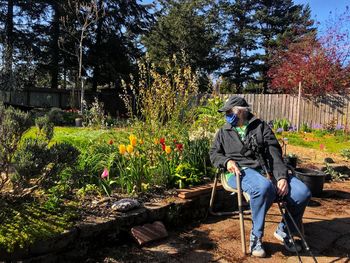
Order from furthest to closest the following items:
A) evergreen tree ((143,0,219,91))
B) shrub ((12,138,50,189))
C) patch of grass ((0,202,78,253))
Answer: evergreen tree ((143,0,219,91)) → patch of grass ((0,202,78,253)) → shrub ((12,138,50,189))

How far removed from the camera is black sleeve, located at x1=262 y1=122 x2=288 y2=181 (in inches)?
104

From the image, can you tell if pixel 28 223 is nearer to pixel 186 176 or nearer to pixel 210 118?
pixel 186 176

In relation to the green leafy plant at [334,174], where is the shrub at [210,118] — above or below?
above

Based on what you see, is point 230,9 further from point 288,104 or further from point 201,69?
point 288,104

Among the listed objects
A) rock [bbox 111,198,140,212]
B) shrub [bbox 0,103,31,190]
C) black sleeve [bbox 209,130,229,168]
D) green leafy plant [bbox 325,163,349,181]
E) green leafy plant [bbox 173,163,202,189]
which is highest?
shrub [bbox 0,103,31,190]

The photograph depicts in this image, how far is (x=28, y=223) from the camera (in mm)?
2156

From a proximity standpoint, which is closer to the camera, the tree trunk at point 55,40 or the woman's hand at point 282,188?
the woman's hand at point 282,188

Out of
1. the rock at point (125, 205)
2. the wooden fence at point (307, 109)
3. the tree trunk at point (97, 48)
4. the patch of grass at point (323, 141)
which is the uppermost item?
the tree trunk at point (97, 48)

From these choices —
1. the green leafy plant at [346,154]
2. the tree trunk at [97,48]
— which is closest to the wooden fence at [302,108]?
the green leafy plant at [346,154]

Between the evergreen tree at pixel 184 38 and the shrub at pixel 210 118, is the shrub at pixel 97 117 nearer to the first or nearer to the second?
the shrub at pixel 210 118

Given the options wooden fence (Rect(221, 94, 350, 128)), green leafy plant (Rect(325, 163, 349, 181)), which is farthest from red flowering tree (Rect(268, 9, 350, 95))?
green leafy plant (Rect(325, 163, 349, 181))

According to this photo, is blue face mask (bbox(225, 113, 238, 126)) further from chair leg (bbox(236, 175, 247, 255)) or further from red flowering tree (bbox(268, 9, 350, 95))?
red flowering tree (bbox(268, 9, 350, 95))

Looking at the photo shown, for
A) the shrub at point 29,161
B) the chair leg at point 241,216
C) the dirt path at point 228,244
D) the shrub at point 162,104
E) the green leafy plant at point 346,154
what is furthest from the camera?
the green leafy plant at point 346,154

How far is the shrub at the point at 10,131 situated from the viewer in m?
2.07
